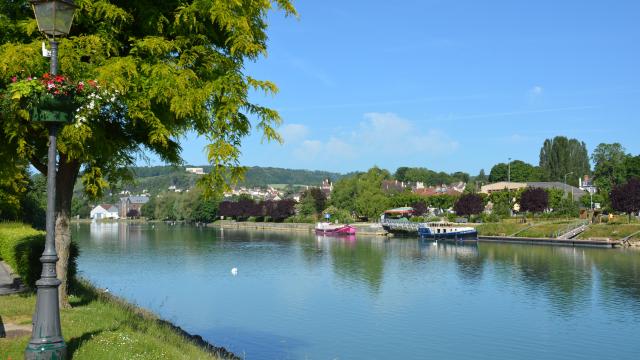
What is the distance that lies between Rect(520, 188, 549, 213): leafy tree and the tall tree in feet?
207

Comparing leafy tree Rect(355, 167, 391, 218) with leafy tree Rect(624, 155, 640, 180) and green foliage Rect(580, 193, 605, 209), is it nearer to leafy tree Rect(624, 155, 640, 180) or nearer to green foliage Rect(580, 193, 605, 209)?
green foliage Rect(580, 193, 605, 209)

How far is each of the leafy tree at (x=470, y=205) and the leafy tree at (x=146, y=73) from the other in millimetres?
94130

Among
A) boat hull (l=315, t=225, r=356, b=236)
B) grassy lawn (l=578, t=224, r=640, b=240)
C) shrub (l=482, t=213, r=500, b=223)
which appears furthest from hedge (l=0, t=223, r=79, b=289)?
boat hull (l=315, t=225, r=356, b=236)

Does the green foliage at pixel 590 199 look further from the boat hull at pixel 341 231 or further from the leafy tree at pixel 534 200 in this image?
the boat hull at pixel 341 231

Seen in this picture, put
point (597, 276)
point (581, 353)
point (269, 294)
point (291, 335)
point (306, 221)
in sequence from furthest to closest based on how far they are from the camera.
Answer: point (306, 221), point (597, 276), point (269, 294), point (291, 335), point (581, 353)

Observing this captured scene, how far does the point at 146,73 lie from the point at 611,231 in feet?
250

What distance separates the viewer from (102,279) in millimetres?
41438

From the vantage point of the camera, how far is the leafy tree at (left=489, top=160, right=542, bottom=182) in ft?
546

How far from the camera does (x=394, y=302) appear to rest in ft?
113

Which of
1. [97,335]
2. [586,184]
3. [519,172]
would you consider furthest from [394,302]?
[519,172]

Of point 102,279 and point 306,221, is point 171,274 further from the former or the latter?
point 306,221

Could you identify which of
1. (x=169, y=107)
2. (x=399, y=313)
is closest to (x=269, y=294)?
(x=399, y=313)

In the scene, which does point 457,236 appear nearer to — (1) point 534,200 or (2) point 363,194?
(1) point 534,200

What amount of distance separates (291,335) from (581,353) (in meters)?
11.9
